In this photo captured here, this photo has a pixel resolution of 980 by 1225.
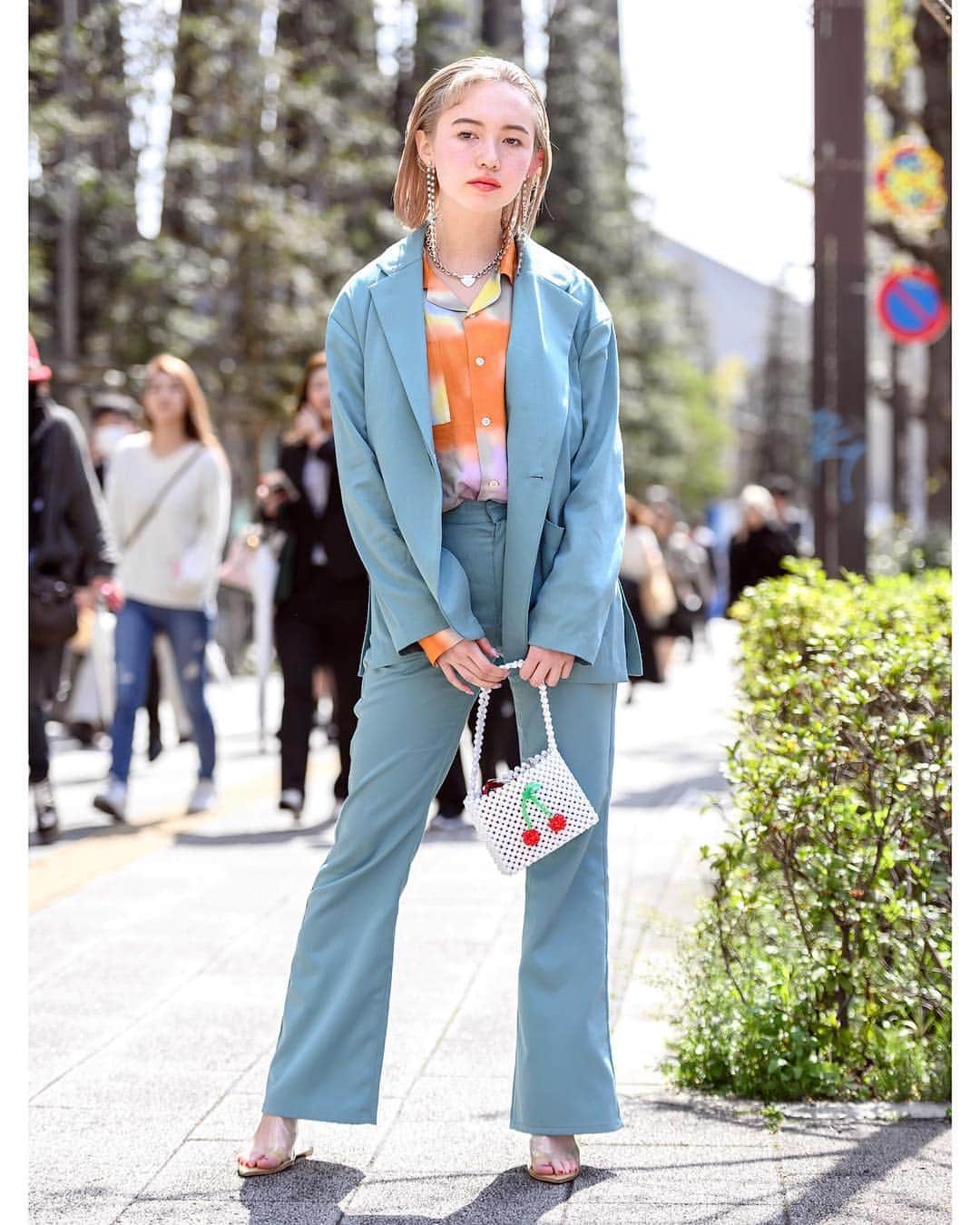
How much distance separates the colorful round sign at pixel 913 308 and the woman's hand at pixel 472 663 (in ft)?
40.5

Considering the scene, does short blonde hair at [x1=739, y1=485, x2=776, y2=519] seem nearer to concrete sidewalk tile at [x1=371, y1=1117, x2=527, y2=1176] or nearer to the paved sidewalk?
the paved sidewalk

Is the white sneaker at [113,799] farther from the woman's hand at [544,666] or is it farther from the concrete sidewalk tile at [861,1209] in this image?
the concrete sidewalk tile at [861,1209]

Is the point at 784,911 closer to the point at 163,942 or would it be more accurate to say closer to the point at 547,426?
the point at 547,426

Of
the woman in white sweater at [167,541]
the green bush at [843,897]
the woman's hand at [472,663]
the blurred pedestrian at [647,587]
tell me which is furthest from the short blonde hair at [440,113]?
the blurred pedestrian at [647,587]

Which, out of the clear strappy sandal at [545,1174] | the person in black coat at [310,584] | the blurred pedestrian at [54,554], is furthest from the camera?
the person in black coat at [310,584]

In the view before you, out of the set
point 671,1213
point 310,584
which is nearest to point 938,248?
point 310,584

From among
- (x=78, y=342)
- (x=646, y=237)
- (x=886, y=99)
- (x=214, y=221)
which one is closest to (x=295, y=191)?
(x=214, y=221)

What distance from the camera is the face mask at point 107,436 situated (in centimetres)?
1129

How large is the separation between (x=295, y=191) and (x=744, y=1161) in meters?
24.4

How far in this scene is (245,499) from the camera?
82.0 ft

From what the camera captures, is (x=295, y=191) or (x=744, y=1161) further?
(x=295, y=191)

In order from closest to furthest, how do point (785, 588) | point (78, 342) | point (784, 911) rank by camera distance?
point (784, 911) → point (785, 588) → point (78, 342)

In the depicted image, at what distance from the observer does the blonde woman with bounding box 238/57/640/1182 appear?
329 cm

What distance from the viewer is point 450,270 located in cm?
345
